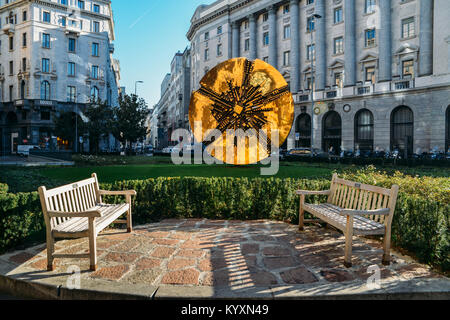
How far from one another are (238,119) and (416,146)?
98.0 feet

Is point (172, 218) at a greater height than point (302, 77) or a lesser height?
lesser

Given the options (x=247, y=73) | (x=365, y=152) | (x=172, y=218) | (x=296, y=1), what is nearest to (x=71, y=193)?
(x=172, y=218)

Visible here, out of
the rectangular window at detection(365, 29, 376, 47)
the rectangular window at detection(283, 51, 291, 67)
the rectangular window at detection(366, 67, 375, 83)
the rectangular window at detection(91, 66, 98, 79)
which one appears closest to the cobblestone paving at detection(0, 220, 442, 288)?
the rectangular window at detection(366, 67, 375, 83)

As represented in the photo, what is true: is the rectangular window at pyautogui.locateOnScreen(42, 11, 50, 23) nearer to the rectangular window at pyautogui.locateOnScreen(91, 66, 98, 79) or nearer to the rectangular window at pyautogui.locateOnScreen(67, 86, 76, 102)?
the rectangular window at pyautogui.locateOnScreen(91, 66, 98, 79)

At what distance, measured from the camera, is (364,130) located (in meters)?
36.5

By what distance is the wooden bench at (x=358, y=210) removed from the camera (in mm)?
4156

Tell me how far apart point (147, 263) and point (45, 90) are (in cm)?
4769

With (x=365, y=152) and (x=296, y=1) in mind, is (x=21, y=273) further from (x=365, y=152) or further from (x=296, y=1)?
(x=296, y=1)

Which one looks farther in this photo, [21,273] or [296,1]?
[296,1]

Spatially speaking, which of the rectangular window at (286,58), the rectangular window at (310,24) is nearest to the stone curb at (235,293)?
the rectangular window at (310,24)

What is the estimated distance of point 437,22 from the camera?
29859 mm

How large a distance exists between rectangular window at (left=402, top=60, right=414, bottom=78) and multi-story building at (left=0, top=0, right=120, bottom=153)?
134 ft

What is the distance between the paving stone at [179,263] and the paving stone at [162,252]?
0.24m
